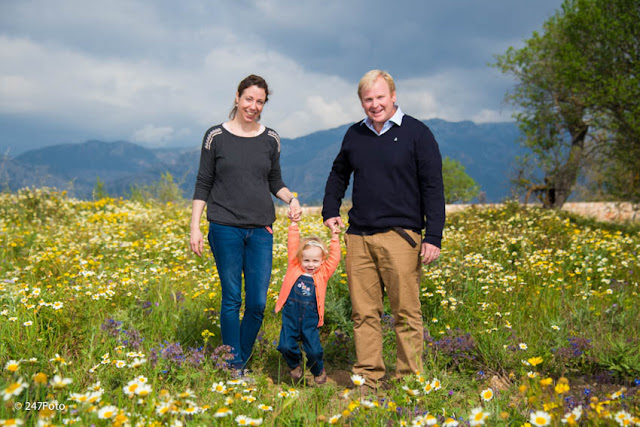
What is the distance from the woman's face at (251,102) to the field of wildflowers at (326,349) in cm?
172

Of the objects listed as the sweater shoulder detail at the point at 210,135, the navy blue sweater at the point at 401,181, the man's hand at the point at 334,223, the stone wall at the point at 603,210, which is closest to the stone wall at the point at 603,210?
the stone wall at the point at 603,210

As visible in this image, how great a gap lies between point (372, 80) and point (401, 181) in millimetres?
762

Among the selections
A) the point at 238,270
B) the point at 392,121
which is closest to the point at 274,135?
the point at 392,121

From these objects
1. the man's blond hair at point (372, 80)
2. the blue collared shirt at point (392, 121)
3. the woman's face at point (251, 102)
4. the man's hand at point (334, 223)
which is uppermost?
the man's blond hair at point (372, 80)

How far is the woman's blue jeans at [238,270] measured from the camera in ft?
11.6

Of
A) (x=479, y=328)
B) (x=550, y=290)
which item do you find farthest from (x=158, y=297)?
(x=550, y=290)

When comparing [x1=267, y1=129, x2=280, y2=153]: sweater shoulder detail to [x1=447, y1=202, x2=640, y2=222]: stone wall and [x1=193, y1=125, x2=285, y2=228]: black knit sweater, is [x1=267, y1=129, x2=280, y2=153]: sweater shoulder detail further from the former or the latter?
[x1=447, y1=202, x2=640, y2=222]: stone wall

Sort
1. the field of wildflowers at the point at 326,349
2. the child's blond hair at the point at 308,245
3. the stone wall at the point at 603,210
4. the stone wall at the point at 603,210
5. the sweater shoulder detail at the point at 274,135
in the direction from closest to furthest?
the field of wildflowers at the point at 326,349
the child's blond hair at the point at 308,245
the sweater shoulder detail at the point at 274,135
the stone wall at the point at 603,210
the stone wall at the point at 603,210

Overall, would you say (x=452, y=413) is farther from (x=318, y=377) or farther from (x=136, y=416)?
(x=136, y=416)

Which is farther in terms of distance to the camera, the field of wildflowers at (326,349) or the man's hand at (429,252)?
the man's hand at (429,252)

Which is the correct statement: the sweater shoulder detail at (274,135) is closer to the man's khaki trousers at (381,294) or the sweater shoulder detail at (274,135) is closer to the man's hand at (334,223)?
the man's hand at (334,223)

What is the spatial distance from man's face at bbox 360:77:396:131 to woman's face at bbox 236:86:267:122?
2.66 feet

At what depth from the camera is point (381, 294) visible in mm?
3645

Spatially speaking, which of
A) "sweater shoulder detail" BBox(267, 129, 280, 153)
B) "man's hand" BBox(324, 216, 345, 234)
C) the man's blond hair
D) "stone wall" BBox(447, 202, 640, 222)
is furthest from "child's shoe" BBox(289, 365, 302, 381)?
"stone wall" BBox(447, 202, 640, 222)
